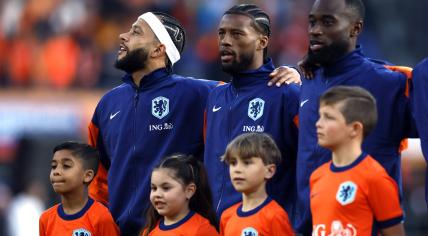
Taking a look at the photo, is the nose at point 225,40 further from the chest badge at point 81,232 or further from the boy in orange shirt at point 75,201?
the chest badge at point 81,232

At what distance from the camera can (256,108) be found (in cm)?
820

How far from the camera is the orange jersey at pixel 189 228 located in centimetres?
809

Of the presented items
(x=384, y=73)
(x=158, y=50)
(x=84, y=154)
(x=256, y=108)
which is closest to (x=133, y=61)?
(x=158, y=50)

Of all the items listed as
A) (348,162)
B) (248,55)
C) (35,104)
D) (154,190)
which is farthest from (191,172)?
(35,104)

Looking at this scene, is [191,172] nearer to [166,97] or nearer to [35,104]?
[166,97]

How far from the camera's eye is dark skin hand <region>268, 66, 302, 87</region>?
826 cm

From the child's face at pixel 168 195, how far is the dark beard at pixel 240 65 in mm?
760

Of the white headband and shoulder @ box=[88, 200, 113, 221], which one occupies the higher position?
the white headband

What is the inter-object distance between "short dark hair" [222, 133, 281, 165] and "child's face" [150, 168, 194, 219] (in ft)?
1.75

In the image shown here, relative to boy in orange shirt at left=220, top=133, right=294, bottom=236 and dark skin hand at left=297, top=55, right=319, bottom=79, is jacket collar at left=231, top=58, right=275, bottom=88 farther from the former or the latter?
boy in orange shirt at left=220, top=133, right=294, bottom=236

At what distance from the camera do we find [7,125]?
18.3 meters

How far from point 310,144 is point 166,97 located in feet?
4.66

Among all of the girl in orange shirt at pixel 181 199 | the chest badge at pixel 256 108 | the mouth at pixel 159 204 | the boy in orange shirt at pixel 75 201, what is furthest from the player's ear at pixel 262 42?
the boy in orange shirt at pixel 75 201

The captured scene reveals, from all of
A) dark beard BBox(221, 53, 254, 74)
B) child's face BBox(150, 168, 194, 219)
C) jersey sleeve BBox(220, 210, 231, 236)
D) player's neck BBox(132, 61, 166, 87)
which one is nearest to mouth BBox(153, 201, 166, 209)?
child's face BBox(150, 168, 194, 219)
